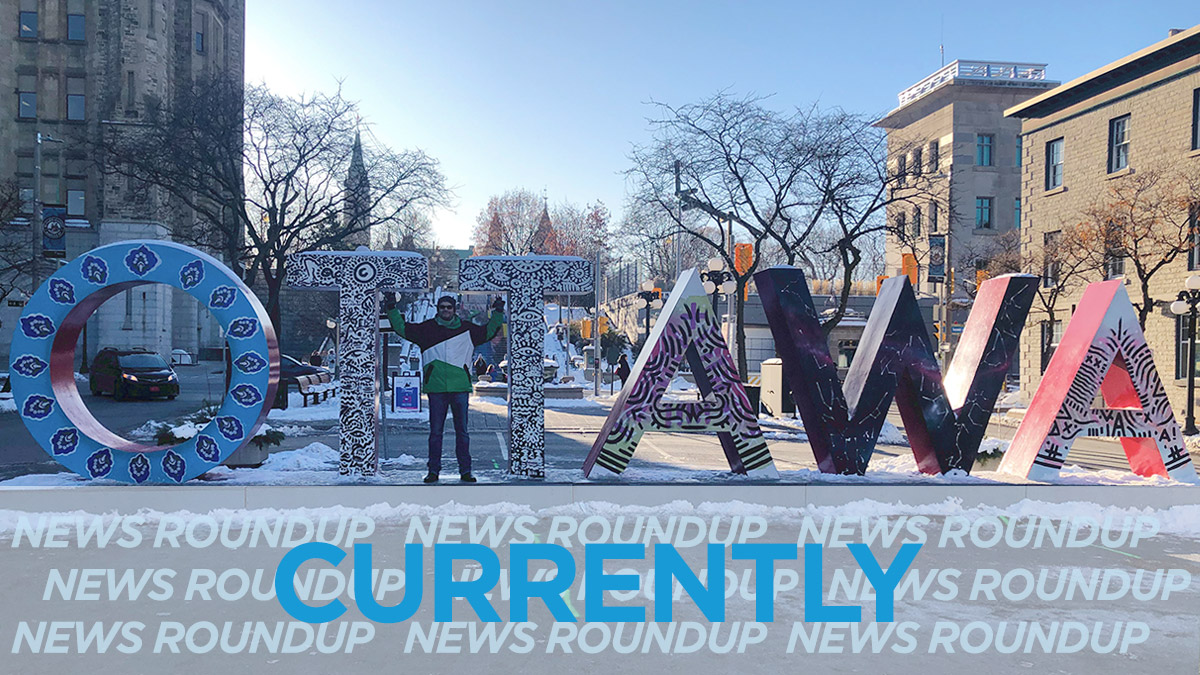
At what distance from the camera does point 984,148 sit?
45.4 m

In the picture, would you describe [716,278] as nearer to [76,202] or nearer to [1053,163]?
[1053,163]

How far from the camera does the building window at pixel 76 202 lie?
49.6m

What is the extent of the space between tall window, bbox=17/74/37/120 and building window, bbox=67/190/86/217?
4.83 m

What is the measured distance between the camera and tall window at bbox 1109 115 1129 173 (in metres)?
24.6

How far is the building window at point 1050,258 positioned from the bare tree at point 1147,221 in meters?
2.09

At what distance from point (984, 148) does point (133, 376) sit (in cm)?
4077

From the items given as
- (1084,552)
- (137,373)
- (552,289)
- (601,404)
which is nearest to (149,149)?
(137,373)

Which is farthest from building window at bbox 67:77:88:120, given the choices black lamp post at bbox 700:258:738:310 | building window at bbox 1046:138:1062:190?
building window at bbox 1046:138:1062:190

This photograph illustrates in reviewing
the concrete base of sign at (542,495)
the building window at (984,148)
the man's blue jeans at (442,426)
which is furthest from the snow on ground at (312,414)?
the building window at (984,148)

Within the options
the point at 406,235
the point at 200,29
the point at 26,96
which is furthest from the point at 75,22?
the point at 406,235

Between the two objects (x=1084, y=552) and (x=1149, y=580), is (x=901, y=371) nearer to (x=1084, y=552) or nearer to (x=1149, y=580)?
(x=1084, y=552)

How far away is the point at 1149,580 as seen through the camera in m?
6.52

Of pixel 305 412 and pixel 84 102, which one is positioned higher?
pixel 84 102

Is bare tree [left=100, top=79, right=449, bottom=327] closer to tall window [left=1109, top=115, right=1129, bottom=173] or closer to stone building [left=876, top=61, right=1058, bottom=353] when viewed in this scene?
tall window [left=1109, top=115, right=1129, bottom=173]
